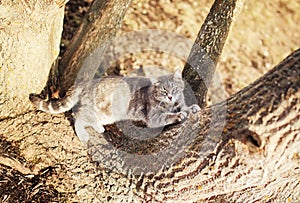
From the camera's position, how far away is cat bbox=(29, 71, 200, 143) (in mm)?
2805

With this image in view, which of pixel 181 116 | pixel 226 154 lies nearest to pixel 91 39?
pixel 181 116

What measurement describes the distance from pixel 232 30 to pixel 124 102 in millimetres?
2819

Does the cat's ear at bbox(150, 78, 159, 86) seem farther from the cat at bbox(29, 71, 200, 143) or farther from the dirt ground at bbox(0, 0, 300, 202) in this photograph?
the dirt ground at bbox(0, 0, 300, 202)

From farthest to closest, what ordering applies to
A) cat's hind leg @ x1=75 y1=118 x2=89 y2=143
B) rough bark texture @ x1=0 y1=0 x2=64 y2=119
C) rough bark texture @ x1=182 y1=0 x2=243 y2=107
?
rough bark texture @ x1=182 y1=0 x2=243 y2=107, cat's hind leg @ x1=75 y1=118 x2=89 y2=143, rough bark texture @ x1=0 y1=0 x2=64 y2=119

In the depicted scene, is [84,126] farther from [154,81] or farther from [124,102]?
[154,81]

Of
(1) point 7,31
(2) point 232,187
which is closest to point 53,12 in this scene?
(1) point 7,31

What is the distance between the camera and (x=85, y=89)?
10.0ft

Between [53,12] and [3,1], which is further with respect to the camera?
[53,12]

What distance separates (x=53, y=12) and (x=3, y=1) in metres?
0.35

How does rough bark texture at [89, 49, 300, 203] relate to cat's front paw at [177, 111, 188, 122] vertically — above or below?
below

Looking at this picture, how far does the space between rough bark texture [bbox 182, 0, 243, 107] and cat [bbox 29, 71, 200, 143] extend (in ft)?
0.48

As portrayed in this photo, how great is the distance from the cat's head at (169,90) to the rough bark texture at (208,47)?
15cm

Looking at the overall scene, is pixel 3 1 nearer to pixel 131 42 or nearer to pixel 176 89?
pixel 176 89

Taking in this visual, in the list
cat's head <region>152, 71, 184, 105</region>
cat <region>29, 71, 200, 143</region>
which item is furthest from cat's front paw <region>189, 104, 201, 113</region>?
cat's head <region>152, 71, 184, 105</region>
